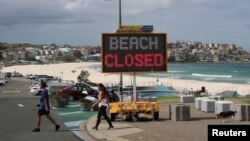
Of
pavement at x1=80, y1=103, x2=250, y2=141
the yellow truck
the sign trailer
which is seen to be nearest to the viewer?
pavement at x1=80, y1=103, x2=250, y2=141

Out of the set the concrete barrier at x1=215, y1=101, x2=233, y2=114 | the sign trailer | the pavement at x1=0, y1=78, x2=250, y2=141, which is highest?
the sign trailer

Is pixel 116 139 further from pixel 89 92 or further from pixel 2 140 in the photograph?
pixel 89 92

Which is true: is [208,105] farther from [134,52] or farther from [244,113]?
[134,52]

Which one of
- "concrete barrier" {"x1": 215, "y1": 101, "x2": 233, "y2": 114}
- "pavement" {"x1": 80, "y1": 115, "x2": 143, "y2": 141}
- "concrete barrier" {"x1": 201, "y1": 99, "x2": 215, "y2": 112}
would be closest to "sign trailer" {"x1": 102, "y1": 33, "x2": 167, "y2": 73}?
"pavement" {"x1": 80, "y1": 115, "x2": 143, "y2": 141}

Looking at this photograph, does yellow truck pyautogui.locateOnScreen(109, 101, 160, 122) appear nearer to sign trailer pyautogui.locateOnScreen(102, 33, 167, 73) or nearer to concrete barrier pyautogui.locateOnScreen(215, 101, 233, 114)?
sign trailer pyautogui.locateOnScreen(102, 33, 167, 73)

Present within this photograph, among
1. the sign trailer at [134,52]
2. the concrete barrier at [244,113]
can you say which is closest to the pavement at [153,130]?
the concrete barrier at [244,113]

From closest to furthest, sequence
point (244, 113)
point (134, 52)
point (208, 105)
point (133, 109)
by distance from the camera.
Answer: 1. point (244, 113)
2. point (133, 109)
3. point (134, 52)
4. point (208, 105)

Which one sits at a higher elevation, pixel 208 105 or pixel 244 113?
pixel 244 113

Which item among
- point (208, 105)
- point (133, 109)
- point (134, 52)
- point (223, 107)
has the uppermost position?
point (134, 52)

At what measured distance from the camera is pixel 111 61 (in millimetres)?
20906

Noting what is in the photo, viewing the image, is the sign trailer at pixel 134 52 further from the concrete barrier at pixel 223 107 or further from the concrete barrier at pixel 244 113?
the concrete barrier at pixel 244 113

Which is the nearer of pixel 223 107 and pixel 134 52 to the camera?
pixel 134 52

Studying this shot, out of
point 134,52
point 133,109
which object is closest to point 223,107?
point 133,109

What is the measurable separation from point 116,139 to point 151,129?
2.67 m
